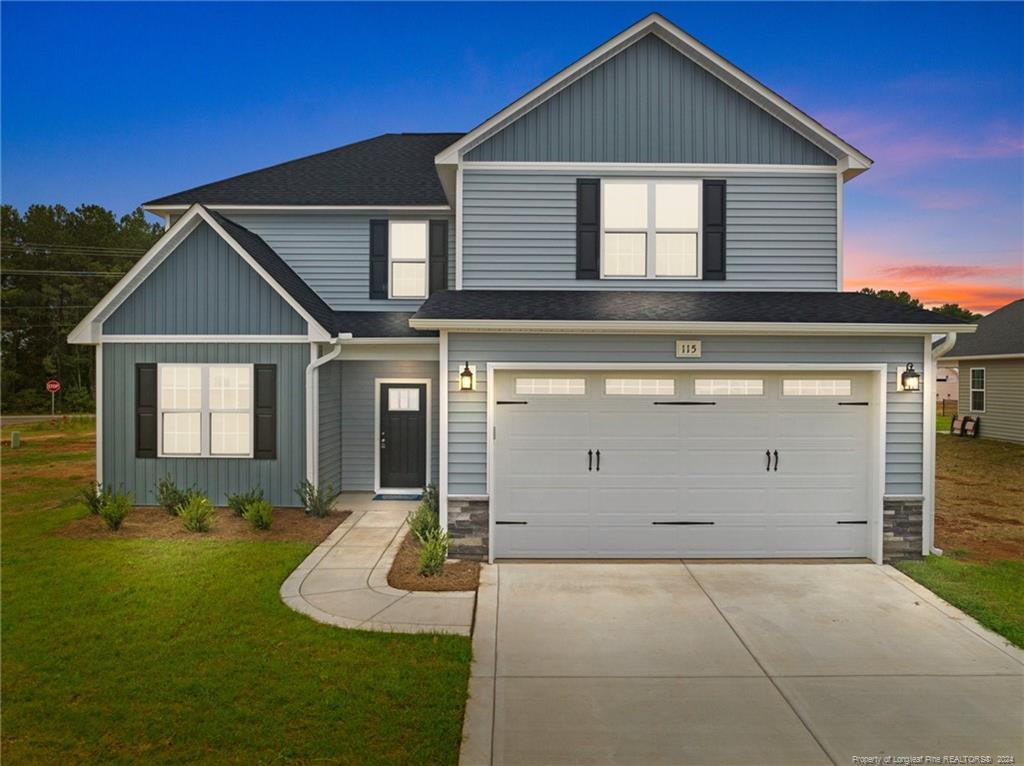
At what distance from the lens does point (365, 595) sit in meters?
6.58

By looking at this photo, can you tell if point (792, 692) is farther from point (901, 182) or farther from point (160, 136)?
point (160, 136)

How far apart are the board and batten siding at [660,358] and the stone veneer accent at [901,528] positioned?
174mm

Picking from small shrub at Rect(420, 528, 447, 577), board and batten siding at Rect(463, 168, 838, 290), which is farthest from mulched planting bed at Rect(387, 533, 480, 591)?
board and batten siding at Rect(463, 168, 838, 290)

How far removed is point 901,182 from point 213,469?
23.8 metres

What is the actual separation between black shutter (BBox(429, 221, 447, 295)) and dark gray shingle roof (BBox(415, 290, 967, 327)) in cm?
314

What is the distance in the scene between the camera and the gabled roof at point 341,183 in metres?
12.3

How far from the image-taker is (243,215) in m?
12.4

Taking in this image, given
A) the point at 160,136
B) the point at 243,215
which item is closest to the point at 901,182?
the point at 243,215

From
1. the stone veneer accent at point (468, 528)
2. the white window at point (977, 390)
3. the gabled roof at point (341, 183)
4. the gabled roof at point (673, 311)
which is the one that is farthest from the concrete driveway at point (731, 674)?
the white window at point (977, 390)

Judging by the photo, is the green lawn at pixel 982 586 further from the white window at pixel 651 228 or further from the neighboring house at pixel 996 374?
the neighboring house at pixel 996 374

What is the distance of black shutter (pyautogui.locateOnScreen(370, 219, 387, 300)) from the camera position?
12.4 meters

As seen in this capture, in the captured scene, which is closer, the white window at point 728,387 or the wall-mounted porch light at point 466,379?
the wall-mounted porch light at point 466,379

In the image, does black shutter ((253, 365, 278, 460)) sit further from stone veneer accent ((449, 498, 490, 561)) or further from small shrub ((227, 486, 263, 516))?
stone veneer accent ((449, 498, 490, 561))

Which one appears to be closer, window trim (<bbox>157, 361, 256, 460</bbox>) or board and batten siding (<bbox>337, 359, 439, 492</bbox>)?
window trim (<bbox>157, 361, 256, 460</bbox>)
